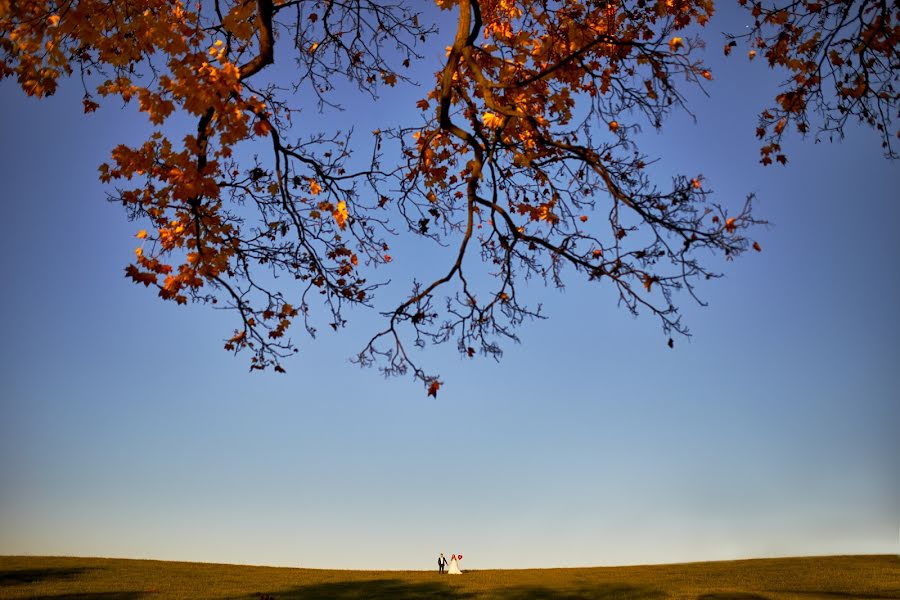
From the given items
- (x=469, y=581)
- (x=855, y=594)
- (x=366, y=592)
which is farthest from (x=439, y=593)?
(x=855, y=594)

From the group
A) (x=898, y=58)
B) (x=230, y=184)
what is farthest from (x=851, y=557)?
(x=230, y=184)

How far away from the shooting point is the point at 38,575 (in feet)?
76.7

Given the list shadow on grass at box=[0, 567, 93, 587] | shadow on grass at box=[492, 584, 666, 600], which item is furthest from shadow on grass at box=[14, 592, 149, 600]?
shadow on grass at box=[492, 584, 666, 600]

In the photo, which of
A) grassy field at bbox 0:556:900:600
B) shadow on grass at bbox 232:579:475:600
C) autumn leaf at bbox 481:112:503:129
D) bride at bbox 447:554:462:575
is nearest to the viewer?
autumn leaf at bbox 481:112:503:129

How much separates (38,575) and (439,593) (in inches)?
591

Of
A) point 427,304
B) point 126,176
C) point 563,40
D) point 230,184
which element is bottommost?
point 427,304

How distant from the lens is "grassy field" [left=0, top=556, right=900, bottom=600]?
19.2 metres

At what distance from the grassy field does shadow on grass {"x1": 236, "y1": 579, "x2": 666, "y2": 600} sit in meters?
0.03

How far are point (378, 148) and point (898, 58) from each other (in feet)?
27.4

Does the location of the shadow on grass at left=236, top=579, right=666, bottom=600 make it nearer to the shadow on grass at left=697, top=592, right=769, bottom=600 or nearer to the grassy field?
the grassy field

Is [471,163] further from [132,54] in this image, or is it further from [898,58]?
[898,58]

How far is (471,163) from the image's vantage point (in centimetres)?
895

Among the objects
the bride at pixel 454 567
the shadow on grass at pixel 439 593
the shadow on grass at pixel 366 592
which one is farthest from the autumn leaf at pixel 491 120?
the bride at pixel 454 567

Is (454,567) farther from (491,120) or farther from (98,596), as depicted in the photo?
(491,120)
